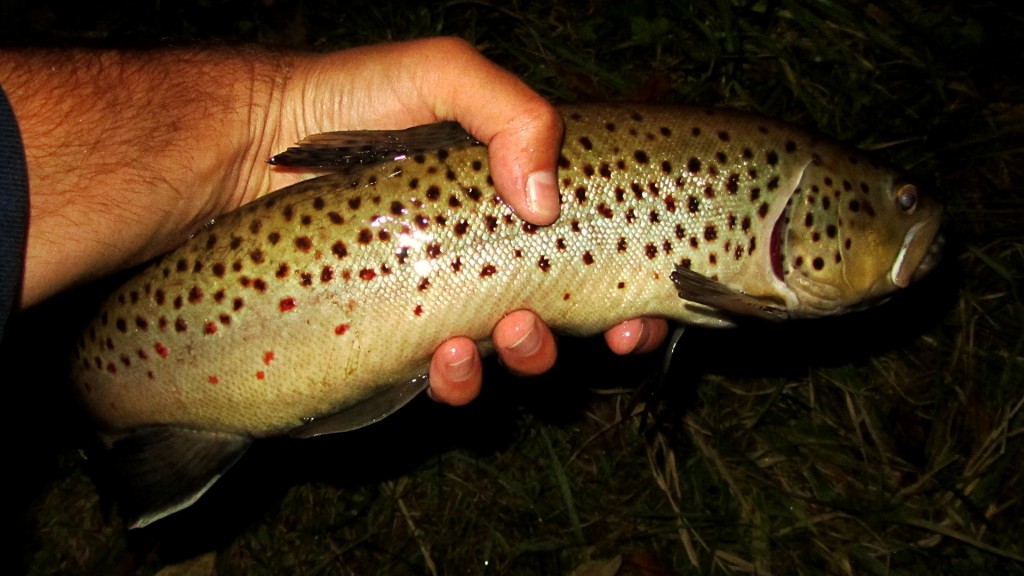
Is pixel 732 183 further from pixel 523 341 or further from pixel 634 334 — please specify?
pixel 523 341

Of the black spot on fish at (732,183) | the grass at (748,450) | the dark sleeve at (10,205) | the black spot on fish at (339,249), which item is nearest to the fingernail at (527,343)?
the black spot on fish at (339,249)

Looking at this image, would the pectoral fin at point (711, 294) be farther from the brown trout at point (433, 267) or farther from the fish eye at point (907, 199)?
the fish eye at point (907, 199)

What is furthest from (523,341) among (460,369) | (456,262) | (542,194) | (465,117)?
(465,117)

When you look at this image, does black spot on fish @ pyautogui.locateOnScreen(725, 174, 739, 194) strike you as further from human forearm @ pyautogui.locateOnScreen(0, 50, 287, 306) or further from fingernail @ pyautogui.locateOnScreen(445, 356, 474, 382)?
human forearm @ pyautogui.locateOnScreen(0, 50, 287, 306)

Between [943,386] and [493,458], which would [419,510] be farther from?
[943,386]

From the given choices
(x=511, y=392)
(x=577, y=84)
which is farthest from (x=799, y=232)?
(x=577, y=84)

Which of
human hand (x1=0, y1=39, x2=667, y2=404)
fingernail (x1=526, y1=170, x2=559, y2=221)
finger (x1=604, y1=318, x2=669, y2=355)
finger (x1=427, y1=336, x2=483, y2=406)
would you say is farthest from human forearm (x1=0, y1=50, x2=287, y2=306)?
finger (x1=604, y1=318, x2=669, y2=355)

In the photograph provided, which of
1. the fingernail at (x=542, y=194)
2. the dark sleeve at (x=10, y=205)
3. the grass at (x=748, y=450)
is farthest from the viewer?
the grass at (x=748, y=450)
